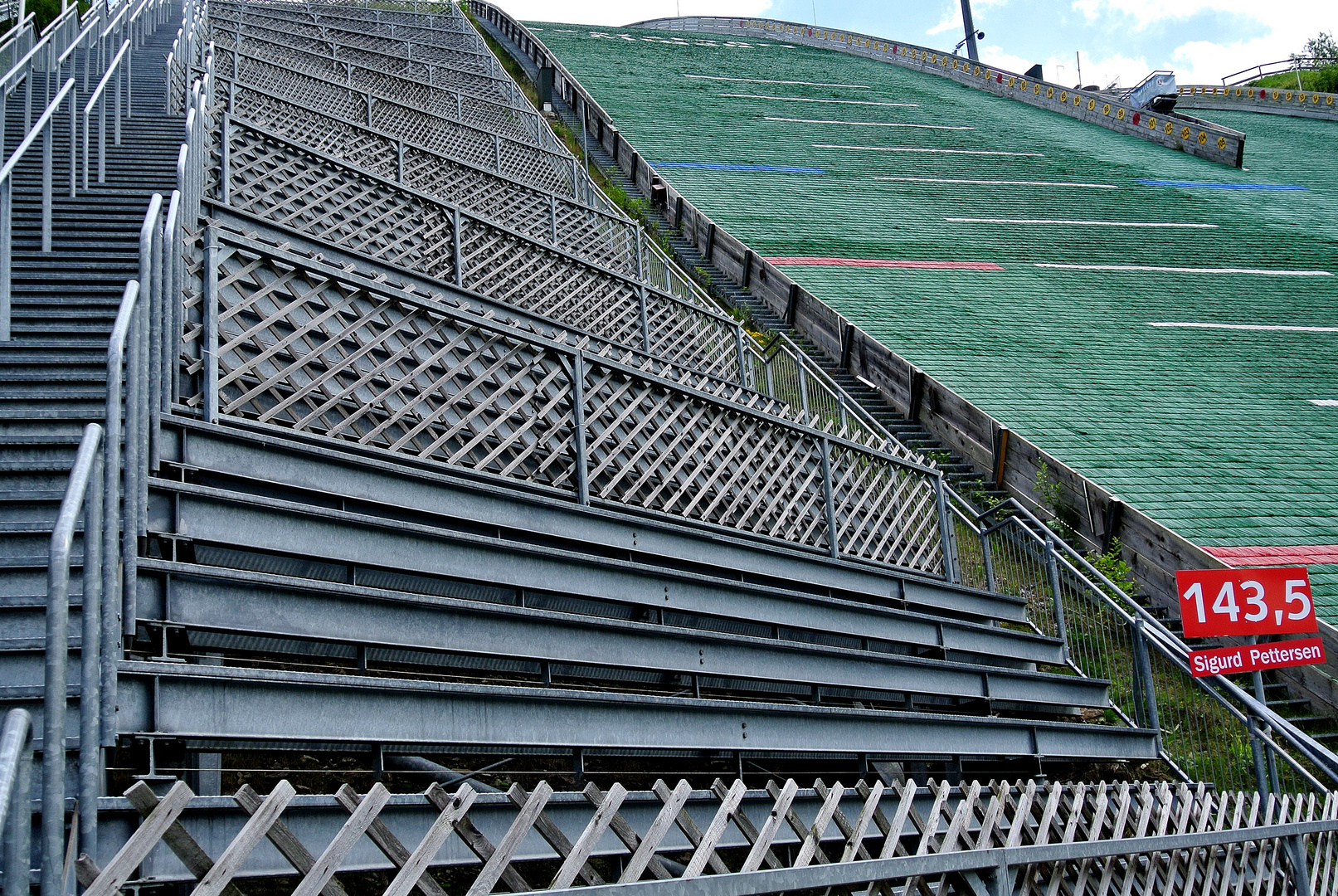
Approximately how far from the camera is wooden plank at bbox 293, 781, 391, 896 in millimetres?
2375

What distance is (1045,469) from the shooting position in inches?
440

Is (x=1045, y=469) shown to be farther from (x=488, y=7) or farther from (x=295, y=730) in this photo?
(x=488, y=7)

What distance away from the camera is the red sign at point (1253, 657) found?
264 inches

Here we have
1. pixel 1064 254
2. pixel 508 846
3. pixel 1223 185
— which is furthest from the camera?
pixel 1223 185

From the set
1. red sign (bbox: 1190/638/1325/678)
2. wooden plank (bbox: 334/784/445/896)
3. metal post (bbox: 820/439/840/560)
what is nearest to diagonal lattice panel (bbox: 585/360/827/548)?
metal post (bbox: 820/439/840/560)

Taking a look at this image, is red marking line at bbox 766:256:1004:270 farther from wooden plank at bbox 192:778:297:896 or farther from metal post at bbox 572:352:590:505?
wooden plank at bbox 192:778:297:896

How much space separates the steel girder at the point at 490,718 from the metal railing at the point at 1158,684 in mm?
1807

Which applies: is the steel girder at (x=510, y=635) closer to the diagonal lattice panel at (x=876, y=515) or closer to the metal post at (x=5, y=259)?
the diagonal lattice panel at (x=876, y=515)

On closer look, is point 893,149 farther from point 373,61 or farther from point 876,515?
point 876,515

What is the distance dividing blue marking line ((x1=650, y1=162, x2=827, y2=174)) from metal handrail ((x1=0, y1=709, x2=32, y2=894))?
2250 centimetres

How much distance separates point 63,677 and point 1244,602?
6833 millimetres

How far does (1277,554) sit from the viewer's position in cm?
995

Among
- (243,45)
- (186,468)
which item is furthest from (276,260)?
(243,45)

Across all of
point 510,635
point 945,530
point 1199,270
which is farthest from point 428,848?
point 1199,270
